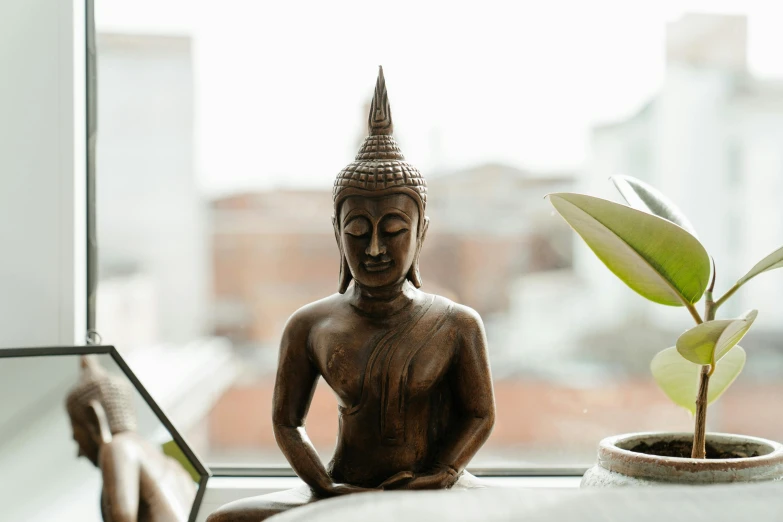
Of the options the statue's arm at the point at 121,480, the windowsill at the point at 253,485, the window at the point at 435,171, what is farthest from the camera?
the window at the point at 435,171

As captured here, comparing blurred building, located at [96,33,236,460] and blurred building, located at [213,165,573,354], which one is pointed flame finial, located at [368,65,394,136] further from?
blurred building, located at [96,33,236,460]

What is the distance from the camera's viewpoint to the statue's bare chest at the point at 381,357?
100 cm

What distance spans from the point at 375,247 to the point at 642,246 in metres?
0.35

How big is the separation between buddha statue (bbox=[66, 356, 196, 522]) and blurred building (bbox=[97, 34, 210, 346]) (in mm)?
229

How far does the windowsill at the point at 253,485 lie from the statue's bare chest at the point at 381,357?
404 mm

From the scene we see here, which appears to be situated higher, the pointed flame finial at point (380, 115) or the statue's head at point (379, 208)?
the pointed flame finial at point (380, 115)

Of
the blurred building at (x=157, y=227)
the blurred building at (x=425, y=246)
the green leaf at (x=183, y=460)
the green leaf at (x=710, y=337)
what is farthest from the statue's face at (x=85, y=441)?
the green leaf at (x=710, y=337)

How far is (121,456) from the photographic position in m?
1.25

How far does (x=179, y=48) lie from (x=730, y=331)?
1.15 m

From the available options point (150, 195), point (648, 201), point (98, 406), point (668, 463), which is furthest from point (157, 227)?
point (668, 463)

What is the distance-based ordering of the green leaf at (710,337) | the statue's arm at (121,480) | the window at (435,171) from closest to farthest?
1. the green leaf at (710,337)
2. the statue's arm at (121,480)
3. the window at (435,171)


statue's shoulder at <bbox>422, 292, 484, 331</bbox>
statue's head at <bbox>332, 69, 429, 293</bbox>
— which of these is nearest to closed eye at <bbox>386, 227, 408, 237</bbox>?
statue's head at <bbox>332, 69, 429, 293</bbox>

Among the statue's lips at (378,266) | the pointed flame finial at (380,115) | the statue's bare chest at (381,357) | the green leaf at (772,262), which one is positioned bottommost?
the statue's bare chest at (381,357)

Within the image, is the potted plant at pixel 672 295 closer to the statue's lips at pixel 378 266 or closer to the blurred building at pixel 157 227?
the statue's lips at pixel 378 266
